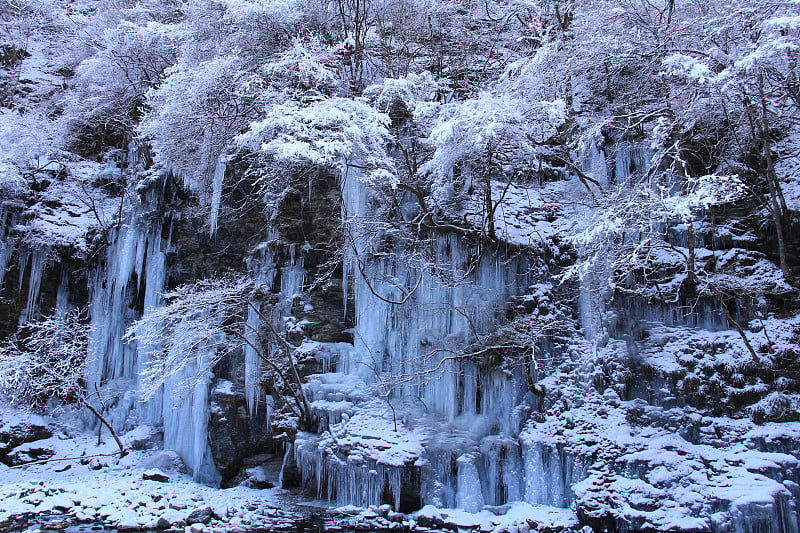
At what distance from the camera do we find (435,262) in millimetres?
11508

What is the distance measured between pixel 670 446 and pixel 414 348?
503 centimetres

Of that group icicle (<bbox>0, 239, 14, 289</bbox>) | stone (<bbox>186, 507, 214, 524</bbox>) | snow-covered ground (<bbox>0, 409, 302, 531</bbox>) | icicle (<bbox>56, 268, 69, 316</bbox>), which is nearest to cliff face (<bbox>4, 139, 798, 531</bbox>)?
snow-covered ground (<bbox>0, 409, 302, 531</bbox>)

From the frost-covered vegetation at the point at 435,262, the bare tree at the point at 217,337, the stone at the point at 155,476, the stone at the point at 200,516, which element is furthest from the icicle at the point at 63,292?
the stone at the point at 200,516

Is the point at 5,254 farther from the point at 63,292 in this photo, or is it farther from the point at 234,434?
the point at 234,434

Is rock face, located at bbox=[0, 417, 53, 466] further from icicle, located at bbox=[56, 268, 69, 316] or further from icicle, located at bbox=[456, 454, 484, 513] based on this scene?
icicle, located at bbox=[456, 454, 484, 513]

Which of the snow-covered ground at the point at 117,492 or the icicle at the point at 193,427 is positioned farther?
the icicle at the point at 193,427

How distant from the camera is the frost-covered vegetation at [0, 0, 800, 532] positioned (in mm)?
8562

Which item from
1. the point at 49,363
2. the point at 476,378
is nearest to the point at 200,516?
the point at 476,378

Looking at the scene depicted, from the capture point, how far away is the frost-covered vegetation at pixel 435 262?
856 cm

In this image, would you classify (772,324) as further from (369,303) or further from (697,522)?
(369,303)

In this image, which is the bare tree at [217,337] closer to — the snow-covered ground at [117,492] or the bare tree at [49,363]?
the snow-covered ground at [117,492]

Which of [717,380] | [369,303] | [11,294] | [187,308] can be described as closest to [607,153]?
[717,380]

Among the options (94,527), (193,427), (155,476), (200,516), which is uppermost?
(193,427)

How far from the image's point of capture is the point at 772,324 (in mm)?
9000
